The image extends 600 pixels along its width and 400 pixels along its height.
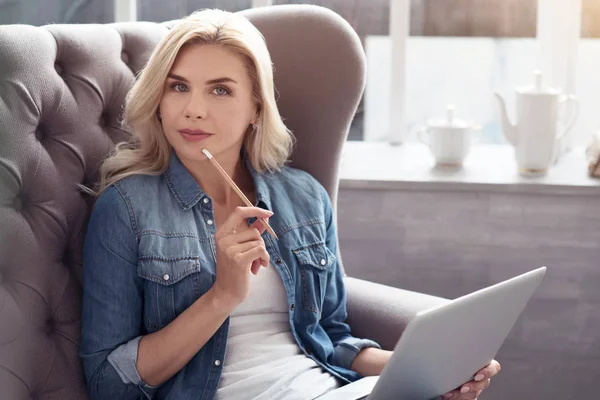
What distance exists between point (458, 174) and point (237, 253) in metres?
1.05

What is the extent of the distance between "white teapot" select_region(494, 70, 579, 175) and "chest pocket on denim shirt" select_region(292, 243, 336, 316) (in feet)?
→ 2.65

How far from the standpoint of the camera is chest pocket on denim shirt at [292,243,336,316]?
148 centimetres

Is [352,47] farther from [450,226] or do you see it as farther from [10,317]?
[10,317]

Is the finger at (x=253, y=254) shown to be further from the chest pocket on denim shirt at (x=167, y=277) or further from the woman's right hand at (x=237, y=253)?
the chest pocket on denim shirt at (x=167, y=277)

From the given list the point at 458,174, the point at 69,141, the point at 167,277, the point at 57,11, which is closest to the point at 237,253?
the point at 167,277

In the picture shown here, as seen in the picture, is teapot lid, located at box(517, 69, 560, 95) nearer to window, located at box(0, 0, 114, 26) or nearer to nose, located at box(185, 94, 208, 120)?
nose, located at box(185, 94, 208, 120)

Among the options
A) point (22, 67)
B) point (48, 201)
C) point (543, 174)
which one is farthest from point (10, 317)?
point (543, 174)

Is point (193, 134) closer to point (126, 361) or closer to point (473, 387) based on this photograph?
point (126, 361)

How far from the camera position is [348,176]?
212 centimetres

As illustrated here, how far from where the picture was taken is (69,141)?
4.58ft

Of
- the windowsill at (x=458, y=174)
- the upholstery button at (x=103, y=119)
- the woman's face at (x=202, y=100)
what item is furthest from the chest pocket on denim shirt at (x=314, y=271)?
the windowsill at (x=458, y=174)

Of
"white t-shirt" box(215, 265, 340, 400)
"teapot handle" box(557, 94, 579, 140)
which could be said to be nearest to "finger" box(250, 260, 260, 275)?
"white t-shirt" box(215, 265, 340, 400)

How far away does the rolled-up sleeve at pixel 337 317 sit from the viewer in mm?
1505

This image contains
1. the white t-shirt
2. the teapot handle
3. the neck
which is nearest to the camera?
the white t-shirt
